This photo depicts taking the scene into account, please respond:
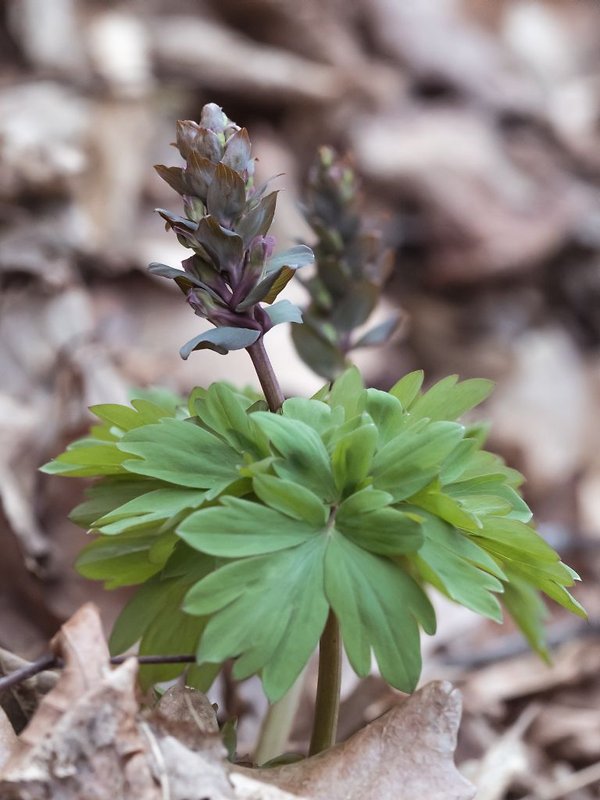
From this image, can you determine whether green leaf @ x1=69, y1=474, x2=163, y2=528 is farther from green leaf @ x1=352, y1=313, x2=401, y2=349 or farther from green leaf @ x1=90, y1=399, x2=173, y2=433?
green leaf @ x1=352, y1=313, x2=401, y2=349

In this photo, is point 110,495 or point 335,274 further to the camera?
point 335,274

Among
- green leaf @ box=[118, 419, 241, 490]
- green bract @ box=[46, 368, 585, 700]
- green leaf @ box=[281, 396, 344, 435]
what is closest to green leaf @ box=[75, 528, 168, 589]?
green bract @ box=[46, 368, 585, 700]

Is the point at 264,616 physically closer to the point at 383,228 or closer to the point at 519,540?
the point at 519,540

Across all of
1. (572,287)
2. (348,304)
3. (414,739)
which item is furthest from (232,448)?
(572,287)

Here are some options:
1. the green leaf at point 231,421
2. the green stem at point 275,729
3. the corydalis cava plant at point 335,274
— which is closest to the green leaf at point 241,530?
the green leaf at point 231,421

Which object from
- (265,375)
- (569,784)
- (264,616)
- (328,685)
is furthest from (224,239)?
(569,784)

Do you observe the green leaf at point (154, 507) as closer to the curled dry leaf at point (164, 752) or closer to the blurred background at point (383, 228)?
the curled dry leaf at point (164, 752)
